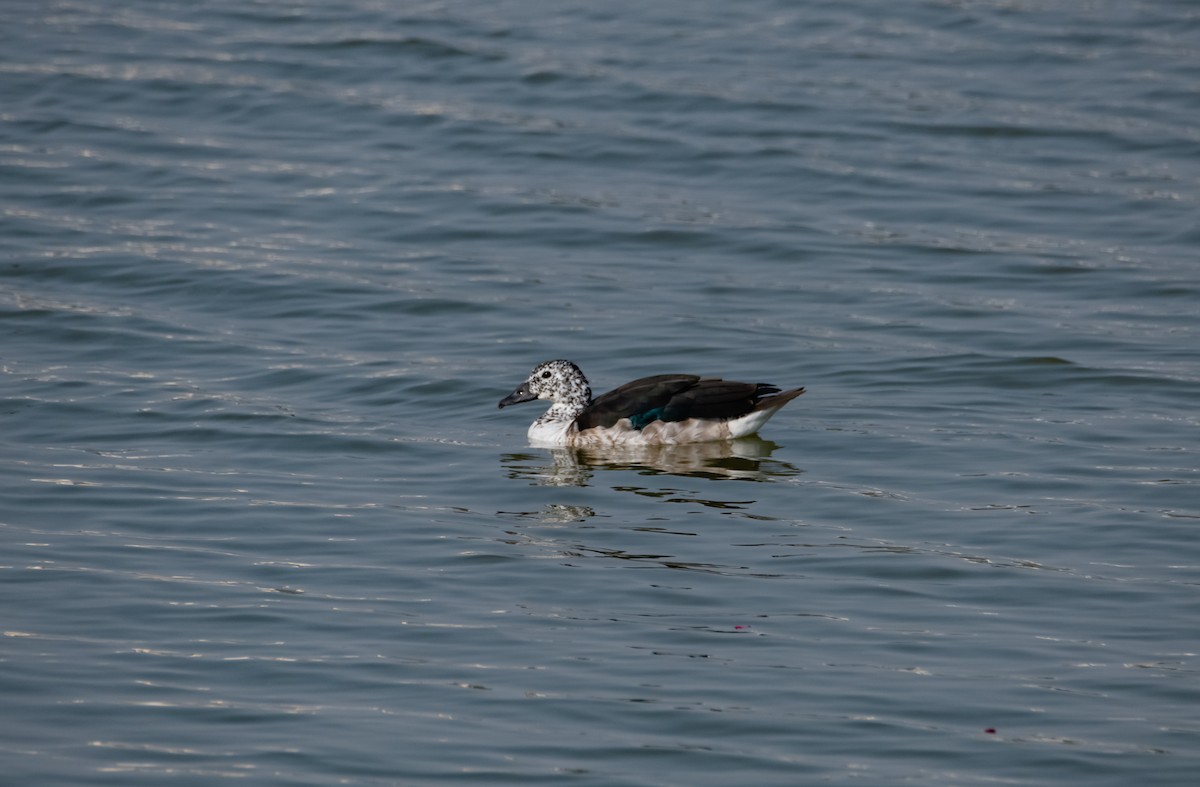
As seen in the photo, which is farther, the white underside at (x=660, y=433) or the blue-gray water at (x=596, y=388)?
the white underside at (x=660, y=433)

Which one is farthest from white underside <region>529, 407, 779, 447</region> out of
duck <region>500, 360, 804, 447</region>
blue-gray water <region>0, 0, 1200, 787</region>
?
blue-gray water <region>0, 0, 1200, 787</region>

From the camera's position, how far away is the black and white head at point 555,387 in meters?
15.3

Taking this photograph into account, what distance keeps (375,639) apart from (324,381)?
6791 millimetres

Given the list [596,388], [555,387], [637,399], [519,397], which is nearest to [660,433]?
[637,399]

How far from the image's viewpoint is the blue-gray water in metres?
8.69

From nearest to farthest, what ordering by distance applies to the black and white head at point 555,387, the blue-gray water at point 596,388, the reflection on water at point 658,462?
the blue-gray water at point 596,388 < the reflection on water at point 658,462 < the black and white head at point 555,387

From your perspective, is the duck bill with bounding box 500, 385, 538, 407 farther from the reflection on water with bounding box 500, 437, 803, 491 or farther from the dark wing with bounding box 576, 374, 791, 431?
the dark wing with bounding box 576, 374, 791, 431

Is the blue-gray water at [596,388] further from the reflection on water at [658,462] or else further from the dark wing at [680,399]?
the dark wing at [680,399]

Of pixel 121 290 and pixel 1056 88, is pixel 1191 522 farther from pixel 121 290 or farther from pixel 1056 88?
pixel 1056 88

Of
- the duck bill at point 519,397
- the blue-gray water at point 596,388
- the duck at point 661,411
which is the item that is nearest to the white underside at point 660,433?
the duck at point 661,411

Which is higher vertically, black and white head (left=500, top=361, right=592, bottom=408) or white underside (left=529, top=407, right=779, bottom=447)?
black and white head (left=500, top=361, right=592, bottom=408)

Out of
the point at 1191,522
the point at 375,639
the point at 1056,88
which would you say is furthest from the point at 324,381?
the point at 1056,88

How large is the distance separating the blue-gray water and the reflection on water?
8 centimetres

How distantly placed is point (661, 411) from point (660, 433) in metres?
0.21
